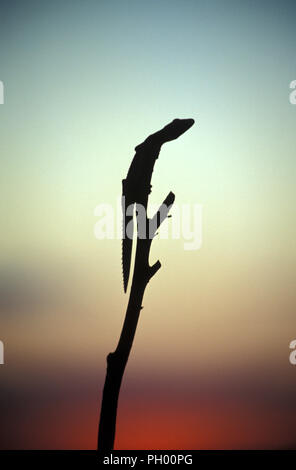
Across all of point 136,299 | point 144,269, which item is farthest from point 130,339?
point 144,269

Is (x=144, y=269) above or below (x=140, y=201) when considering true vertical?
below

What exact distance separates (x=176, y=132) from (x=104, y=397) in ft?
5.74

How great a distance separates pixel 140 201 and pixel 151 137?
42 cm

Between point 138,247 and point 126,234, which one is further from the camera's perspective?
point 126,234

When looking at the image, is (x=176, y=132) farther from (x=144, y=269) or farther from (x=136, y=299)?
(x=136, y=299)

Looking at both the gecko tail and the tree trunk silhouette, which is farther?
the gecko tail

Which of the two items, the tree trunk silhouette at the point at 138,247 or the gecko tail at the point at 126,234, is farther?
the gecko tail at the point at 126,234
